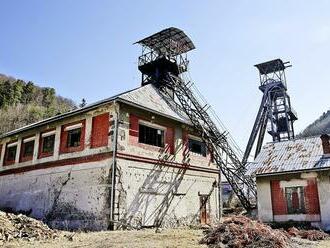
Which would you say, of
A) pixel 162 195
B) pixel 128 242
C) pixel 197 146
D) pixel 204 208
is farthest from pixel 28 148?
pixel 128 242

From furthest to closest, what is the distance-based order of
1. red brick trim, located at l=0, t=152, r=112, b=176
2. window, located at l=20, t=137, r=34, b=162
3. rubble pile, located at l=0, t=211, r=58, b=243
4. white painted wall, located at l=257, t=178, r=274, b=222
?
window, located at l=20, t=137, r=34, b=162
white painted wall, located at l=257, t=178, r=274, b=222
red brick trim, located at l=0, t=152, r=112, b=176
rubble pile, located at l=0, t=211, r=58, b=243

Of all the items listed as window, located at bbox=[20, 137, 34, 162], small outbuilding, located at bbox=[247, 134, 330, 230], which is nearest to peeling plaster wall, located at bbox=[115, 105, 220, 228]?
small outbuilding, located at bbox=[247, 134, 330, 230]

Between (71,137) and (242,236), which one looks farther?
(71,137)

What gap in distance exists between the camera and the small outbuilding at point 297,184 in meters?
18.1

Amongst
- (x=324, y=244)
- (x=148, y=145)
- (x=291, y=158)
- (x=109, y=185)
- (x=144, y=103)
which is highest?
(x=144, y=103)

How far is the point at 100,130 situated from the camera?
19078mm

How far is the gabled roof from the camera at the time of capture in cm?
1918

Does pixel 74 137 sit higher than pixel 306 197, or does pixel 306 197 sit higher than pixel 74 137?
pixel 74 137

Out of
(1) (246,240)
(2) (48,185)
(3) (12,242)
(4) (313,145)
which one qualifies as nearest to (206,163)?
(4) (313,145)

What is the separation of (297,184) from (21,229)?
1422 cm

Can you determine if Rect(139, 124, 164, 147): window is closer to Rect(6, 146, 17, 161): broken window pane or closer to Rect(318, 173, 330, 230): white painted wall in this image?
Rect(318, 173, 330, 230): white painted wall

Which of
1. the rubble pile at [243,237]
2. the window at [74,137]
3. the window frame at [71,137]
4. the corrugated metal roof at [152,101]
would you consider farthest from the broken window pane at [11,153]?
the rubble pile at [243,237]

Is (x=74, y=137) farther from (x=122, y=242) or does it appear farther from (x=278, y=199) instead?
(x=278, y=199)

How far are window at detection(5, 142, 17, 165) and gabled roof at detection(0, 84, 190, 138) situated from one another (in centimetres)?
119
